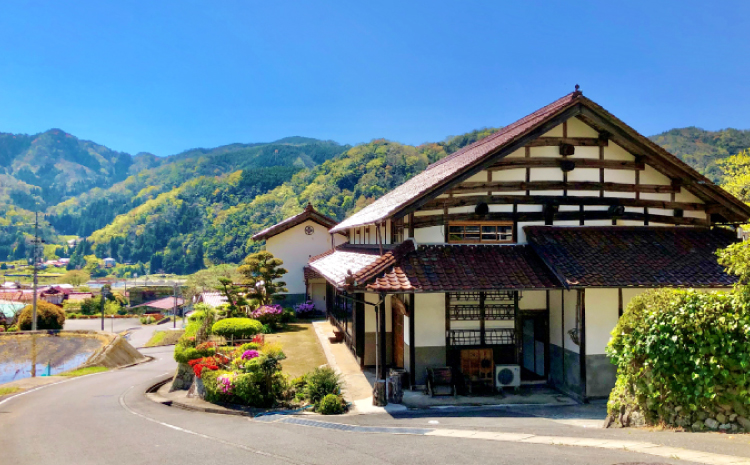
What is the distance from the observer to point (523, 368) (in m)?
13.9

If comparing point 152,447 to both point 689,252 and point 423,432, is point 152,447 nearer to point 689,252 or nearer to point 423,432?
point 423,432

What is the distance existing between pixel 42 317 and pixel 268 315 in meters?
27.7

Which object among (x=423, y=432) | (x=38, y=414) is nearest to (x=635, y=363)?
(x=423, y=432)

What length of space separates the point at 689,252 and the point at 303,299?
23.8 m

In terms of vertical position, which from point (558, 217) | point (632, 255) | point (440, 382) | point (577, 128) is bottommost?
point (440, 382)

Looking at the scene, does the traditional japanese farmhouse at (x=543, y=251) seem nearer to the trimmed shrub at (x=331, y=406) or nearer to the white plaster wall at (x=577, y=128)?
the white plaster wall at (x=577, y=128)

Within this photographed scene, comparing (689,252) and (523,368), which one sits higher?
(689,252)

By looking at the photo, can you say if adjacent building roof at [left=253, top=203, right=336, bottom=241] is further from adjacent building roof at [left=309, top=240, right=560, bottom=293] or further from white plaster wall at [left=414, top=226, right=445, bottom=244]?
adjacent building roof at [left=309, top=240, right=560, bottom=293]

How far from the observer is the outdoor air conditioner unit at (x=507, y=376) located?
11.9 meters

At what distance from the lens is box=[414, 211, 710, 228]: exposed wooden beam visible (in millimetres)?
12688

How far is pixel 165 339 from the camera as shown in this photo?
3884 centimetres

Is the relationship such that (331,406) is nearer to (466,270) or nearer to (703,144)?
(466,270)

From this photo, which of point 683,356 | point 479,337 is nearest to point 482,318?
point 479,337

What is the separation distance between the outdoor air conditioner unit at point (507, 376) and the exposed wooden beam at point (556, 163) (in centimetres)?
535
